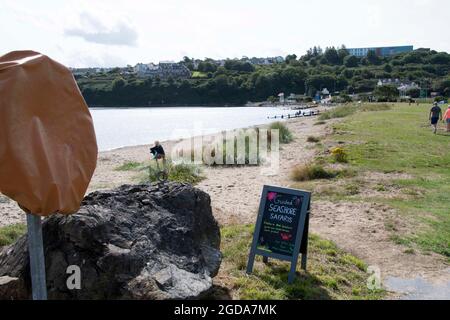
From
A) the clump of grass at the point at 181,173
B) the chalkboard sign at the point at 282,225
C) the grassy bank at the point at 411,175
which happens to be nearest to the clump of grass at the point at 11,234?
the chalkboard sign at the point at 282,225

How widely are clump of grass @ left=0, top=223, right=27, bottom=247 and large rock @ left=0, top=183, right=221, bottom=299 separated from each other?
364cm

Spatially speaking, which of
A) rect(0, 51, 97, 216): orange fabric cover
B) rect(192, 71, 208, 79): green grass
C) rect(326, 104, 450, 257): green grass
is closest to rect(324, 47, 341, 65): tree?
rect(192, 71, 208, 79): green grass

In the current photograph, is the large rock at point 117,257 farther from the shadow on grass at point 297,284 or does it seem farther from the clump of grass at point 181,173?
the clump of grass at point 181,173

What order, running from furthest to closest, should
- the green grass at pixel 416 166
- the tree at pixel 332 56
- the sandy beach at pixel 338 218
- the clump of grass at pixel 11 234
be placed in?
1. the tree at pixel 332 56
2. the clump of grass at pixel 11 234
3. the green grass at pixel 416 166
4. the sandy beach at pixel 338 218

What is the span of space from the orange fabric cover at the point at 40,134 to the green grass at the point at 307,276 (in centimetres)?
242

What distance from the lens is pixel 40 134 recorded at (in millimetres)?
3682

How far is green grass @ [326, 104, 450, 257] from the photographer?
26.3 feet

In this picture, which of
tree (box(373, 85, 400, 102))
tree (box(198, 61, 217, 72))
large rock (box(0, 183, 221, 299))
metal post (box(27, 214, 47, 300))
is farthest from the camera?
tree (box(198, 61, 217, 72))

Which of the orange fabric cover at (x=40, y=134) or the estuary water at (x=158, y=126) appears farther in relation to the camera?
the estuary water at (x=158, y=126)

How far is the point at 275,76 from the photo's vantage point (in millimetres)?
139875

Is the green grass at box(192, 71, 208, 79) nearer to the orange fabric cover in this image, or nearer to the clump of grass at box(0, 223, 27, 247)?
the clump of grass at box(0, 223, 27, 247)

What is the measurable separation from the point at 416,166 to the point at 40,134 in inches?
489

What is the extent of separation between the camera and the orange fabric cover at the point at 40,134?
11.8ft
